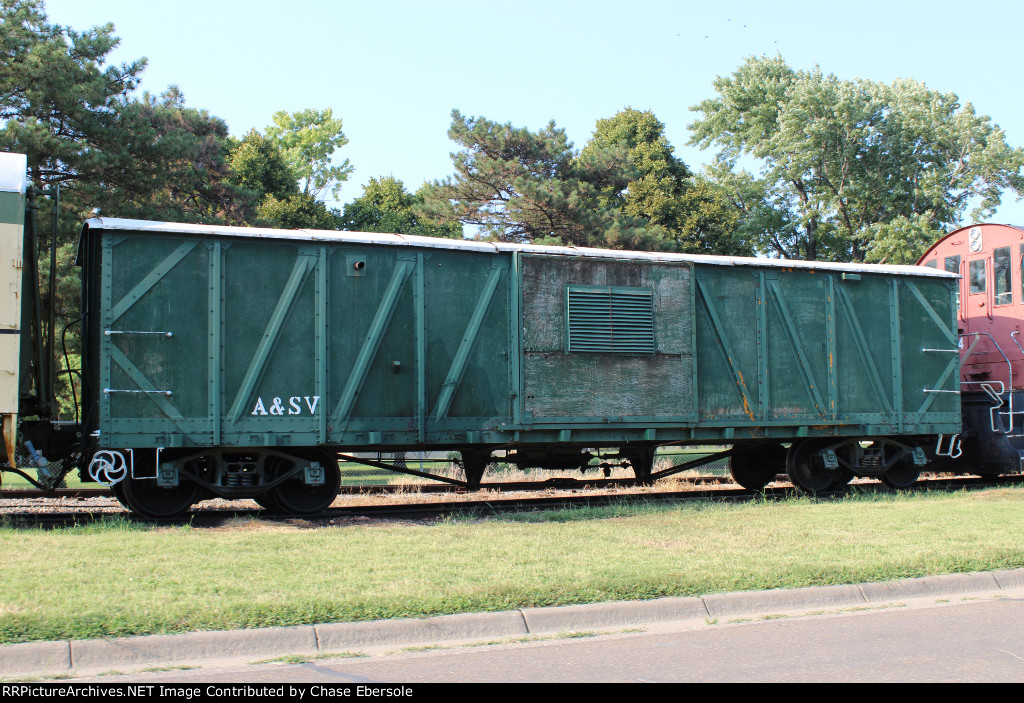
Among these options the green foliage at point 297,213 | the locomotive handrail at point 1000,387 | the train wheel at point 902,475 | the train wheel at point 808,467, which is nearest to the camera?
the train wheel at point 808,467

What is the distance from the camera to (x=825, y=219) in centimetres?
4241

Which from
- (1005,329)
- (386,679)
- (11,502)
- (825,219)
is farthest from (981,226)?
(825,219)

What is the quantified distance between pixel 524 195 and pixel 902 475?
19123mm

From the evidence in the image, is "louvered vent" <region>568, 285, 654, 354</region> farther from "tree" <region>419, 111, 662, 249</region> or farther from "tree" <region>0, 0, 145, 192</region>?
"tree" <region>419, 111, 662, 249</region>

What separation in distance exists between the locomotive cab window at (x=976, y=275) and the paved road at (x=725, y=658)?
10769 mm

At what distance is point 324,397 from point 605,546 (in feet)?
14.1

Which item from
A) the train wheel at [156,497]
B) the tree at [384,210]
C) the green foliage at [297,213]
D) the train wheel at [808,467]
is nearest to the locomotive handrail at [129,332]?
the train wheel at [156,497]

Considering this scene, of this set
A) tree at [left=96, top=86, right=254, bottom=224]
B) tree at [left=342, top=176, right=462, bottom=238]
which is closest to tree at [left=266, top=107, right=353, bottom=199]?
tree at [left=342, top=176, right=462, bottom=238]

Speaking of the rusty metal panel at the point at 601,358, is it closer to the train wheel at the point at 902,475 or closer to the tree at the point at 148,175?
the train wheel at the point at 902,475

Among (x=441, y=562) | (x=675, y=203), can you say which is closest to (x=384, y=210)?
(x=675, y=203)

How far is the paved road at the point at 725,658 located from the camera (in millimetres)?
4695

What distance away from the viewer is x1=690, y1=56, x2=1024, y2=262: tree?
37.0m

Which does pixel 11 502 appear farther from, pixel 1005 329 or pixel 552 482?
pixel 1005 329

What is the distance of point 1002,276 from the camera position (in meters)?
14.8
